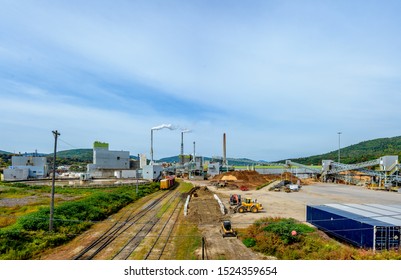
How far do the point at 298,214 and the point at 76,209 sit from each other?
959 inches

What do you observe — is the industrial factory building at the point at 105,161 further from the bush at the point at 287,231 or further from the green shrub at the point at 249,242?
the bush at the point at 287,231

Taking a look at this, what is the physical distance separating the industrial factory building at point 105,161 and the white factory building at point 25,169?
58.7 feet

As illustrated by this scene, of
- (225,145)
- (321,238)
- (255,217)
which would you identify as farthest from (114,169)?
(321,238)

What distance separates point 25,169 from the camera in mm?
83500

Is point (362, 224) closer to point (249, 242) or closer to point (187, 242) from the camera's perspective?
point (249, 242)

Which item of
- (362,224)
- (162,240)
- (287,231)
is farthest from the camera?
(162,240)

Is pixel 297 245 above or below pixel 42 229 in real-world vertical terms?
above

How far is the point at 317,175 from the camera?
84750 millimetres

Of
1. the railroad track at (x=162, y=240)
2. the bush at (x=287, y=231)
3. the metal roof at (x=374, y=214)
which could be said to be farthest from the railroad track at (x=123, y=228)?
the metal roof at (x=374, y=214)

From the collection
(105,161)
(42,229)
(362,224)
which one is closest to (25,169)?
(105,161)

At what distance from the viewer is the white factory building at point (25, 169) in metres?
79.2

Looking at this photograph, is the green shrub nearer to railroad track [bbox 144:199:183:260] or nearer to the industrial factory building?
railroad track [bbox 144:199:183:260]

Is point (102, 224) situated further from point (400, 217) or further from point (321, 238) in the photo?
point (400, 217)

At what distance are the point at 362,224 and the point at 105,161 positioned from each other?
3499 inches
